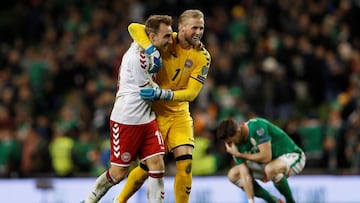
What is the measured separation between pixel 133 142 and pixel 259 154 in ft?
7.14

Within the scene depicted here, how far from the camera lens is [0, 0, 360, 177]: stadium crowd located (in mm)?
18344

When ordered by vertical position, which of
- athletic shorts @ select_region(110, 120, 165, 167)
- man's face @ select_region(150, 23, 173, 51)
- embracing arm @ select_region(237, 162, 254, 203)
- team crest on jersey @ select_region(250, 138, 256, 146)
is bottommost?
embracing arm @ select_region(237, 162, 254, 203)

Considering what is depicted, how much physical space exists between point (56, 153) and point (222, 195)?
3.57 m

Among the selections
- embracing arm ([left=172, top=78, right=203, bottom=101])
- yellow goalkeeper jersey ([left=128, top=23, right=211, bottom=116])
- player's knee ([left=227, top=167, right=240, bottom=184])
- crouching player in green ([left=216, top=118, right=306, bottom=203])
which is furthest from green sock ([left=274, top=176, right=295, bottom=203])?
embracing arm ([left=172, top=78, right=203, bottom=101])

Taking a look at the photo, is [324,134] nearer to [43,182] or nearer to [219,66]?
[219,66]

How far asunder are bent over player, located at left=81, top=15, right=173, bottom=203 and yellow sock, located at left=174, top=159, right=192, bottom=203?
13.1 inches

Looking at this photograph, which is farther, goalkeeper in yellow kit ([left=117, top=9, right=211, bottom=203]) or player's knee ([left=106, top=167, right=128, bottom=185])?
goalkeeper in yellow kit ([left=117, top=9, right=211, bottom=203])

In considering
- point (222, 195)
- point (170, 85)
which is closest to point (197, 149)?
point (222, 195)

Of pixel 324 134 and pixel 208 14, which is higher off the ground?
pixel 208 14

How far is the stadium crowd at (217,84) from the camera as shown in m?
18.3

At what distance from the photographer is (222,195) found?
1748cm

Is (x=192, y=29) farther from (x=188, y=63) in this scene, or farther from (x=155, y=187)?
(x=155, y=187)

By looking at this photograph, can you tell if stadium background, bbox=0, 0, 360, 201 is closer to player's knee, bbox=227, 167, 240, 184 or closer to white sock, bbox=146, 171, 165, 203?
player's knee, bbox=227, 167, 240, 184

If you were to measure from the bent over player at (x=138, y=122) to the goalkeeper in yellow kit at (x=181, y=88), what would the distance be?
27 centimetres
